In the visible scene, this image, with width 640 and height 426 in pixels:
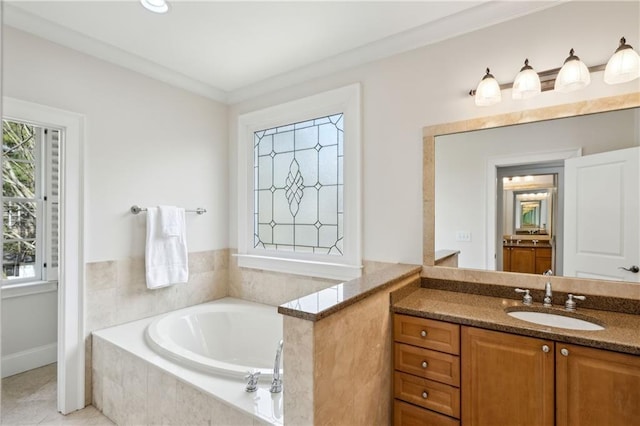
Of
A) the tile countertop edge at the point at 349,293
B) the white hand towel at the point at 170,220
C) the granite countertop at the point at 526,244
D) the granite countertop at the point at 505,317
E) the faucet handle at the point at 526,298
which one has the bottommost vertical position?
the granite countertop at the point at 505,317

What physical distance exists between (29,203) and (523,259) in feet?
13.0

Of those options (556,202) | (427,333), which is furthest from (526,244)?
(427,333)

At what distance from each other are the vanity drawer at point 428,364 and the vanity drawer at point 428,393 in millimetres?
31

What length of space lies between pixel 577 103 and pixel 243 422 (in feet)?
7.74

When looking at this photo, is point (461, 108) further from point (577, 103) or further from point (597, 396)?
point (597, 396)

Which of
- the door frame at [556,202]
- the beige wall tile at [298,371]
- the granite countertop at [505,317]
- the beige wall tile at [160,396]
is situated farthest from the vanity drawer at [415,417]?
the beige wall tile at [160,396]

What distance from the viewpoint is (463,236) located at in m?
2.31

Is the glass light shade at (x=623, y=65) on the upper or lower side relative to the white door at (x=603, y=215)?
upper

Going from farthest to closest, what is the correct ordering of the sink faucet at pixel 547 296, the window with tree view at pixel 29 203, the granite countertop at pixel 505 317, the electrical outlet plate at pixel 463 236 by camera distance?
the window with tree view at pixel 29 203 < the electrical outlet plate at pixel 463 236 < the sink faucet at pixel 547 296 < the granite countertop at pixel 505 317

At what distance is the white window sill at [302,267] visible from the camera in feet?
8.89

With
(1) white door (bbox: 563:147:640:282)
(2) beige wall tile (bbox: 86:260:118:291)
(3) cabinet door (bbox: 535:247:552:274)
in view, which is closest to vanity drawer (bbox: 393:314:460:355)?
(3) cabinet door (bbox: 535:247:552:274)

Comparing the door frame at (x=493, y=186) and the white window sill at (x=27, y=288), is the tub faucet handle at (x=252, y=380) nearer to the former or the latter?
the door frame at (x=493, y=186)

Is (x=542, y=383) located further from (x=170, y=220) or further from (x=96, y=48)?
(x=96, y=48)

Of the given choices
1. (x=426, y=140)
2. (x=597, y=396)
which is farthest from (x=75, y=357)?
(x=597, y=396)
